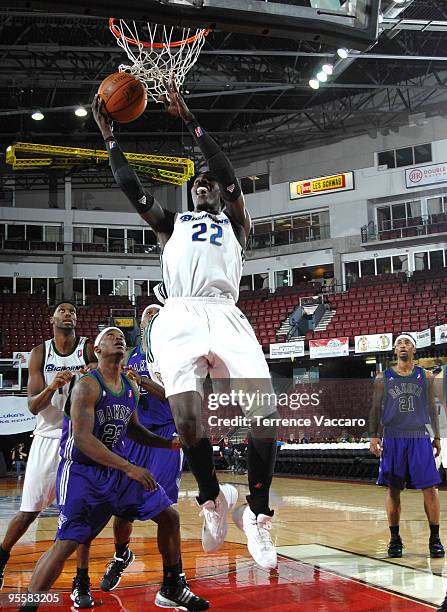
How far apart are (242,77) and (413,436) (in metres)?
21.5

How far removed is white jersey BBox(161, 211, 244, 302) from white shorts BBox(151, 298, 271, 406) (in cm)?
9

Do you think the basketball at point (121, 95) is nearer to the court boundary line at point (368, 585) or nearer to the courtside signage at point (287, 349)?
the court boundary line at point (368, 585)

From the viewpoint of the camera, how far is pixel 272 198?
30.8 metres

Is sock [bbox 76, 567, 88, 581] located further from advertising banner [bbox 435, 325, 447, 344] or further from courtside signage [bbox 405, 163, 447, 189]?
courtside signage [bbox 405, 163, 447, 189]

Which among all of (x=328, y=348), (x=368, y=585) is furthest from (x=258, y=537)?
(x=328, y=348)

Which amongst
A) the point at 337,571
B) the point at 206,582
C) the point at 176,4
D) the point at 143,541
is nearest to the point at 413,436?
the point at 337,571

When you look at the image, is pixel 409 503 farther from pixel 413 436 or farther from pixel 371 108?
pixel 371 108

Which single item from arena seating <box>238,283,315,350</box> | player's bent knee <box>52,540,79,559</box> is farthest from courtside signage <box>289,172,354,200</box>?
player's bent knee <box>52,540,79,559</box>

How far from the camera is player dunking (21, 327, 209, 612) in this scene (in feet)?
14.5

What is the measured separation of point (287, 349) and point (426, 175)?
9.91 meters

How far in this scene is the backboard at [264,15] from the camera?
11.5ft

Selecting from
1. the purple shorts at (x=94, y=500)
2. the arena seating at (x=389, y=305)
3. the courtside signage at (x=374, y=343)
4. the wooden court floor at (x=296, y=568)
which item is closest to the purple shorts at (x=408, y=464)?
the wooden court floor at (x=296, y=568)

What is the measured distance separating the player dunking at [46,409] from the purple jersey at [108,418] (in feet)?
1.80

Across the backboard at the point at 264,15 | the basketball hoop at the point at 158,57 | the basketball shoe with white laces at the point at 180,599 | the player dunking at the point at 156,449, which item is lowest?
the basketball shoe with white laces at the point at 180,599
